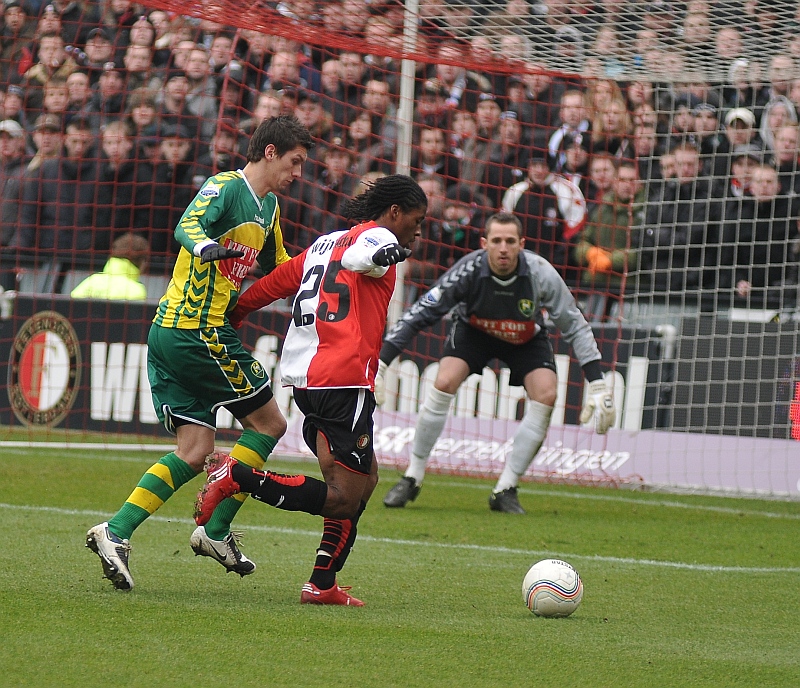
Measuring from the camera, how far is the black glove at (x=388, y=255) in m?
4.52

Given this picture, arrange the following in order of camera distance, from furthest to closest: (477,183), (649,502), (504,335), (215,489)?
(477,183)
(649,502)
(504,335)
(215,489)

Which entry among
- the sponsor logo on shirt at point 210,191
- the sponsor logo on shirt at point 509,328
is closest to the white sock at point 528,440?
the sponsor logo on shirt at point 509,328

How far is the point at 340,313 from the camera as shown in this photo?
4.72 metres

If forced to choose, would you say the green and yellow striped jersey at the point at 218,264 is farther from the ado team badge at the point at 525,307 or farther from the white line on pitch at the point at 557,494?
the white line on pitch at the point at 557,494

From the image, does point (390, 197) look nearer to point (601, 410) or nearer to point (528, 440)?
point (601, 410)

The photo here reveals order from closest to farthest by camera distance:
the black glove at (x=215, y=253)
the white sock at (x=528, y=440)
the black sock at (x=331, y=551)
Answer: the black glove at (x=215, y=253) < the black sock at (x=331, y=551) < the white sock at (x=528, y=440)

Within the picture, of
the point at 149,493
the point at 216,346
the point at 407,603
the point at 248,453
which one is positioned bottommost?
the point at 407,603

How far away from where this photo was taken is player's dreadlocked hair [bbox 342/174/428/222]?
4855 millimetres

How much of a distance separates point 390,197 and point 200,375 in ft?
3.51

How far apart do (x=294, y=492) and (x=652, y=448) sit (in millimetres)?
5984

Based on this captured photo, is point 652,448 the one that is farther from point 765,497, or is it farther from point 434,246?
point 434,246

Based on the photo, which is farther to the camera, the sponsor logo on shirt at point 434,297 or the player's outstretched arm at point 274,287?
the sponsor logo on shirt at point 434,297

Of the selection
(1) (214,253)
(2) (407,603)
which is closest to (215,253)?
(1) (214,253)

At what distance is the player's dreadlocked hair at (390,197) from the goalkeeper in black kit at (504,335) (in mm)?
3089
